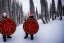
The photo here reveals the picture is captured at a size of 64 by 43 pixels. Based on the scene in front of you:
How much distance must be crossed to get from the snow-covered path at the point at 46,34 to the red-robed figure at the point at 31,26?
63 millimetres

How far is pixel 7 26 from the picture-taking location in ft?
9.59

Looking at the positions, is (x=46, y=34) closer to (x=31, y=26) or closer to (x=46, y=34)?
(x=46, y=34)

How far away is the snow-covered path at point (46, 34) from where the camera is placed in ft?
9.60

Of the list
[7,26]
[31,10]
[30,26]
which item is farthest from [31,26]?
[7,26]

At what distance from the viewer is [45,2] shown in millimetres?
3043

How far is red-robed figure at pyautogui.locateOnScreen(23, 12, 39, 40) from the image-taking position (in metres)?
2.94

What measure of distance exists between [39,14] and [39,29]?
28 centimetres

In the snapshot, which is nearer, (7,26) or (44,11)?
(7,26)

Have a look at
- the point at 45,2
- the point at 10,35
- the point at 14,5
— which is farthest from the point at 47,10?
the point at 10,35

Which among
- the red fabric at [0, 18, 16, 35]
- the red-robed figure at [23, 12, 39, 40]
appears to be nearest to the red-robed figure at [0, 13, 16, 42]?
the red fabric at [0, 18, 16, 35]

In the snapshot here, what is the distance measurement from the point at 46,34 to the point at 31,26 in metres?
0.30

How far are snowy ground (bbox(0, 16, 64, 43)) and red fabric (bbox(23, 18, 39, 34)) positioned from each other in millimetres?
65

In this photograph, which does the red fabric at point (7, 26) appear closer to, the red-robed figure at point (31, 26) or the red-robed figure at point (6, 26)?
the red-robed figure at point (6, 26)

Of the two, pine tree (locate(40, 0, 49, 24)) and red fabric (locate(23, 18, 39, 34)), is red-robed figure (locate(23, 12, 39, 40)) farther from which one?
pine tree (locate(40, 0, 49, 24))
